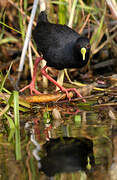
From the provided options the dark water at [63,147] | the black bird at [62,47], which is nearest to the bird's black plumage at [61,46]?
the black bird at [62,47]

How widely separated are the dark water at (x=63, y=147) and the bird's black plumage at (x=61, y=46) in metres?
0.71

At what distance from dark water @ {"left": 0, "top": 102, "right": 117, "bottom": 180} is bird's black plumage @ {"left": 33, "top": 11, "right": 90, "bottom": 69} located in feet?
2.32

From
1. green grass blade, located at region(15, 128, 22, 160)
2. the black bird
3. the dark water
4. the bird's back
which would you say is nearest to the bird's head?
the black bird

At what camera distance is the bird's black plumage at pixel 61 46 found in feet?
15.1

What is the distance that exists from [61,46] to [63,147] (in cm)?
186

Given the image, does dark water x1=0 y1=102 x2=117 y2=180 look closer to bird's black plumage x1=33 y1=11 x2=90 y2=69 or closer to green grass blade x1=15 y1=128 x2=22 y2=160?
green grass blade x1=15 y1=128 x2=22 y2=160

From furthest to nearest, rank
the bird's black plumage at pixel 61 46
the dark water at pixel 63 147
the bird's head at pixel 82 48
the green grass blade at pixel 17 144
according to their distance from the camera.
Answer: the bird's black plumage at pixel 61 46, the bird's head at pixel 82 48, the green grass blade at pixel 17 144, the dark water at pixel 63 147

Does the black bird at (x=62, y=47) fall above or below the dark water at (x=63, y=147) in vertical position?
above

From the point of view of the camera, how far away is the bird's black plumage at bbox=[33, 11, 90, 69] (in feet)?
15.1

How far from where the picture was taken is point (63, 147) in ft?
10.2

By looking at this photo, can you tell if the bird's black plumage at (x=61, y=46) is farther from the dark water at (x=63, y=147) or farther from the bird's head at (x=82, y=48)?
the dark water at (x=63, y=147)

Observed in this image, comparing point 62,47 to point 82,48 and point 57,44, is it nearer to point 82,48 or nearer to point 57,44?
point 57,44

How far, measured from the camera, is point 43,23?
509cm

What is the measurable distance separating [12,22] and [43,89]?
1.87m
